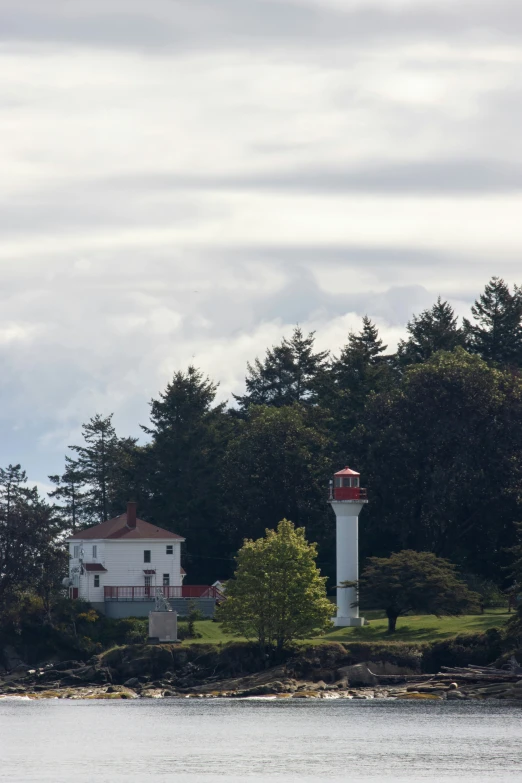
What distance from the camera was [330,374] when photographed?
123 meters

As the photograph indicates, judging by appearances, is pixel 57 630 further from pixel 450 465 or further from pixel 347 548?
pixel 450 465

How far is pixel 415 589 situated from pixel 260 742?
25540mm

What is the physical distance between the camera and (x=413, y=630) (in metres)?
85.0

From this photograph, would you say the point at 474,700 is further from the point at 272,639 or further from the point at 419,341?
the point at 419,341

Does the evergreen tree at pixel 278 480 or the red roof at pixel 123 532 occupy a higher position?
the evergreen tree at pixel 278 480

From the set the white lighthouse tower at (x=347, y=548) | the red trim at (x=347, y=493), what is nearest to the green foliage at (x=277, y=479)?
the white lighthouse tower at (x=347, y=548)

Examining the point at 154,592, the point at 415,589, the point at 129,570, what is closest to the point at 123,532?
the point at 129,570

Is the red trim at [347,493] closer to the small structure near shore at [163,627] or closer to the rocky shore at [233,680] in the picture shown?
the rocky shore at [233,680]

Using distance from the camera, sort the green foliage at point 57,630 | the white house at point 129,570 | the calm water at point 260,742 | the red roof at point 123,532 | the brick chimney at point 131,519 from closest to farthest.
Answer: the calm water at point 260,742 → the green foliage at point 57,630 → the white house at point 129,570 → the red roof at point 123,532 → the brick chimney at point 131,519

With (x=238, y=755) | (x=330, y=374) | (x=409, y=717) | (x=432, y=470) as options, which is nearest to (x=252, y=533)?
(x=432, y=470)

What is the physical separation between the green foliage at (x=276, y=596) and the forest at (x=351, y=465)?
36.5 feet

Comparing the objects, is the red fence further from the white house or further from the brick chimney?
the brick chimney

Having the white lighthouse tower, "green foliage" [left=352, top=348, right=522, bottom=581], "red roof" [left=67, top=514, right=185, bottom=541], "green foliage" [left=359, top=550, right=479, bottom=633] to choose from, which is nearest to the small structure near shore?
the white lighthouse tower

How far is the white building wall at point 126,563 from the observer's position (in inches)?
3725
